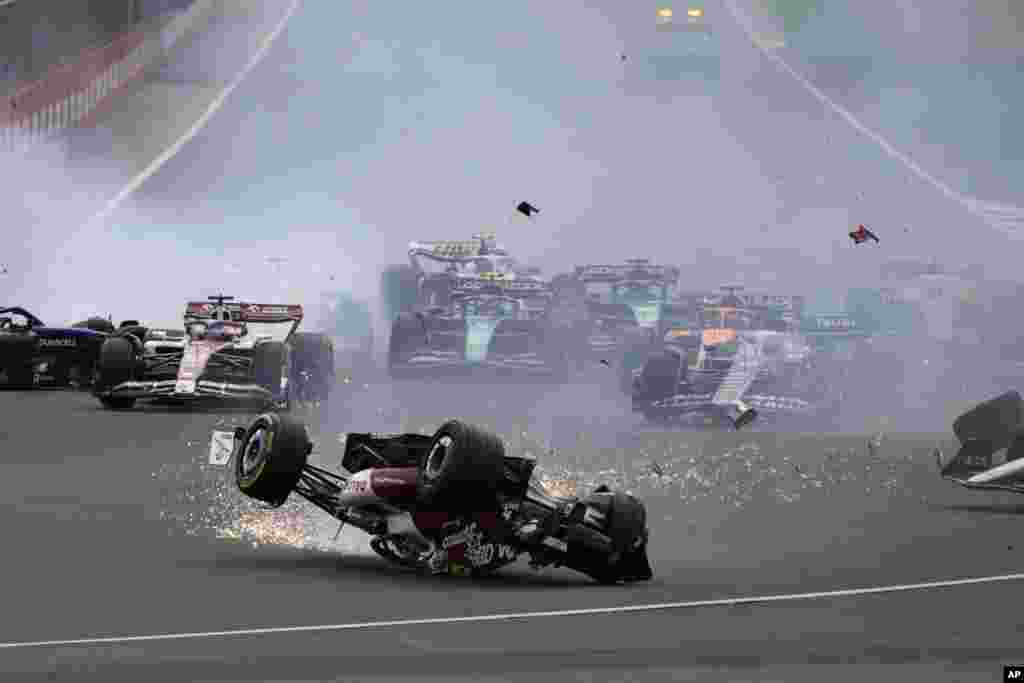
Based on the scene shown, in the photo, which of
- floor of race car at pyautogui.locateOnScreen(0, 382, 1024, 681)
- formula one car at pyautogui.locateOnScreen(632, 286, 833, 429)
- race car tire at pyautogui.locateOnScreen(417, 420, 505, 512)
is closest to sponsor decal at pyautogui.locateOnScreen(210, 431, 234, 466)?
floor of race car at pyautogui.locateOnScreen(0, 382, 1024, 681)

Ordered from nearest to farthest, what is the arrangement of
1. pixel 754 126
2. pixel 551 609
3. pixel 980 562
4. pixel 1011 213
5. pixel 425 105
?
1. pixel 551 609
2. pixel 980 562
3. pixel 1011 213
4. pixel 754 126
5. pixel 425 105

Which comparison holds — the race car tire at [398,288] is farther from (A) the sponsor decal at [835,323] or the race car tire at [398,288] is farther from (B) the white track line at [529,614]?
(B) the white track line at [529,614]

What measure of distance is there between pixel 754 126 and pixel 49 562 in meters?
64.0

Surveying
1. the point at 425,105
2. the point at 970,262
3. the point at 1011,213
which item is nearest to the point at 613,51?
the point at 425,105

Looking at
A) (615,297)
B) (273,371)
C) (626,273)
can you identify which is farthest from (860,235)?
(626,273)

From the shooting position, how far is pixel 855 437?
98.1 feet

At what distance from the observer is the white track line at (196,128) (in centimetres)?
7219

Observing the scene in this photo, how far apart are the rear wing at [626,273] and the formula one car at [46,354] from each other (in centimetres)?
1188

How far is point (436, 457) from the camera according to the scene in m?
14.6

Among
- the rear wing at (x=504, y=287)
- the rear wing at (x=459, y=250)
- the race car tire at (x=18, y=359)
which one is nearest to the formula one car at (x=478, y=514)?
the race car tire at (x=18, y=359)

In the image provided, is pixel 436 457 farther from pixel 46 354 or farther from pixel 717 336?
pixel 46 354

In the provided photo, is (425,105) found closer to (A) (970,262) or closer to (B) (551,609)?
(A) (970,262)

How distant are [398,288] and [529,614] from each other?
145 feet

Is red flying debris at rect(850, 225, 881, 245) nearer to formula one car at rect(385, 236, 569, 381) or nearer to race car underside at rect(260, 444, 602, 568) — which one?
formula one car at rect(385, 236, 569, 381)
